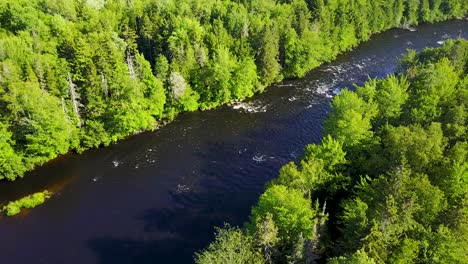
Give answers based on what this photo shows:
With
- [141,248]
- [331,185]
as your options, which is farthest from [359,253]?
[141,248]

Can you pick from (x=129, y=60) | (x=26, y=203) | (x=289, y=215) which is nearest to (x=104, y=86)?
(x=129, y=60)

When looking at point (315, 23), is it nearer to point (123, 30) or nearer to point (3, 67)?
point (123, 30)

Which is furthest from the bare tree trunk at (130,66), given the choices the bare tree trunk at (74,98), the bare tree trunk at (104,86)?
the bare tree trunk at (74,98)

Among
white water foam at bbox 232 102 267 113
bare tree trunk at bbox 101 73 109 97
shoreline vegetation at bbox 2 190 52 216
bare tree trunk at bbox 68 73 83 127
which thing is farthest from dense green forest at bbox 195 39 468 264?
bare tree trunk at bbox 101 73 109 97

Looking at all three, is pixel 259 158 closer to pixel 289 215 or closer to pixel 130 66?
pixel 289 215

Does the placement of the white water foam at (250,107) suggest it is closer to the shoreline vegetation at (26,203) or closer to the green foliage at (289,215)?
the shoreline vegetation at (26,203)
